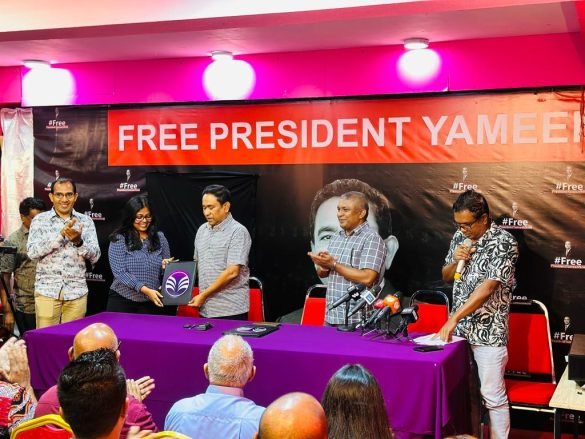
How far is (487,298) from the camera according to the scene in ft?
14.6

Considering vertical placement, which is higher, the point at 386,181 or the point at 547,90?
the point at 547,90

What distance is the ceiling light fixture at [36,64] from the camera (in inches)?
264

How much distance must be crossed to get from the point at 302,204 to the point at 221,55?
4.40 feet

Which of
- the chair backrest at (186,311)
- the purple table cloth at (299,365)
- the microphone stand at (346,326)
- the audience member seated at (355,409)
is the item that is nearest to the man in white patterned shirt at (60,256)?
the chair backrest at (186,311)

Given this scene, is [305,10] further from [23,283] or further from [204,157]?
[23,283]

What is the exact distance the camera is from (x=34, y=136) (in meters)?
6.99

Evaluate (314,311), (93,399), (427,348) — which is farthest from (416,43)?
(93,399)

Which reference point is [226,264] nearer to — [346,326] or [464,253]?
[346,326]

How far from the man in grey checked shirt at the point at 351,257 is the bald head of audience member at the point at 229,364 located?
1.66 metres

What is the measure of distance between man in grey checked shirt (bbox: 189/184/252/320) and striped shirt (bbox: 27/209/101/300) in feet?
3.17

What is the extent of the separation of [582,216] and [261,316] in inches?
93.4

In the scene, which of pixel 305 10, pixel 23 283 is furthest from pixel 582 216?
pixel 23 283

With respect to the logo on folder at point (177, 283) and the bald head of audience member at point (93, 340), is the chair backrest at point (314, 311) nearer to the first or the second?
the logo on folder at point (177, 283)

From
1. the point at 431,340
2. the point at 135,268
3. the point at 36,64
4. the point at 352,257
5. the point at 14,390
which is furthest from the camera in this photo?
the point at 36,64
